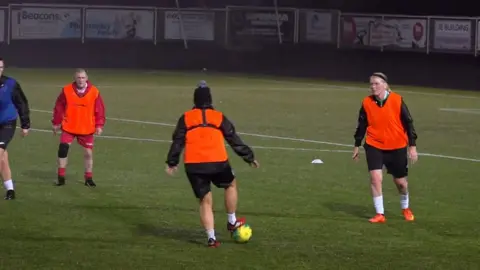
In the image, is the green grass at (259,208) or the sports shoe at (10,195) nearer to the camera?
the green grass at (259,208)

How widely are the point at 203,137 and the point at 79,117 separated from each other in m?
5.05

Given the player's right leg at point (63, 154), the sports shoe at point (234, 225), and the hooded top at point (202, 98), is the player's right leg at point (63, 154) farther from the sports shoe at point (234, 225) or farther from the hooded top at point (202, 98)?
the hooded top at point (202, 98)

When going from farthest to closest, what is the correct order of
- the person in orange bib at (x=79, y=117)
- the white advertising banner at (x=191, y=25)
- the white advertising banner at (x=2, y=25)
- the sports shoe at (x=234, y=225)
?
the white advertising banner at (x=191, y=25), the white advertising banner at (x=2, y=25), the person in orange bib at (x=79, y=117), the sports shoe at (x=234, y=225)

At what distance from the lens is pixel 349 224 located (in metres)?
13.3

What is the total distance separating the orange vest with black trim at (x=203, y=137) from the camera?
11.4 m

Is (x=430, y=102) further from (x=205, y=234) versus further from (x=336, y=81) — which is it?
(x=205, y=234)

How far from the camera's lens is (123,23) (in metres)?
46.7

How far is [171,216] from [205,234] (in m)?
1.33

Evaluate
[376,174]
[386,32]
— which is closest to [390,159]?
[376,174]

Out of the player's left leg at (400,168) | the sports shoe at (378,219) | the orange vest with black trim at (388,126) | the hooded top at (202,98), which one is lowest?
the sports shoe at (378,219)

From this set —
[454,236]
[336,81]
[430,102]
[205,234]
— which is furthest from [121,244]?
[336,81]

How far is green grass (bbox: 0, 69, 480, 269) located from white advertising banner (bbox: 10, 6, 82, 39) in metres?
19.4

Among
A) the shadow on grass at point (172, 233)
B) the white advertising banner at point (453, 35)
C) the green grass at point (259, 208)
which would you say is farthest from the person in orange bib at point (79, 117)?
the white advertising banner at point (453, 35)

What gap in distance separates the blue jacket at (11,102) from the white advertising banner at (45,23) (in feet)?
104
